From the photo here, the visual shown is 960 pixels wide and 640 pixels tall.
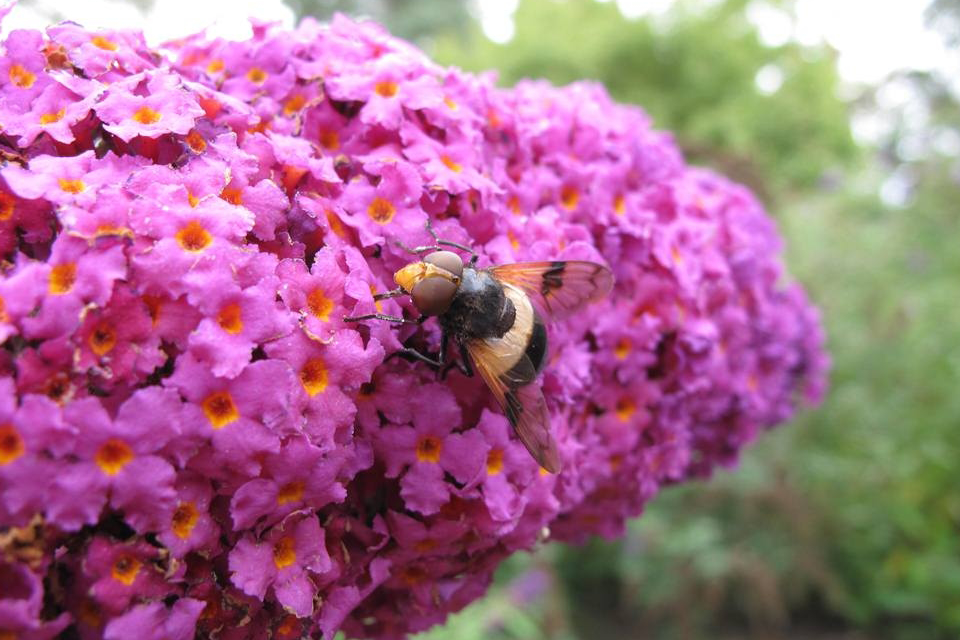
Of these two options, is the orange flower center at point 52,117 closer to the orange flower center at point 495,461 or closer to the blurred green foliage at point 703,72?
the orange flower center at point 495,461

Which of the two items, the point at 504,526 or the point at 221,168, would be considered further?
the point at 504,526

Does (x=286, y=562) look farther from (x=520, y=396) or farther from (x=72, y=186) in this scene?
(x=72, y=186)

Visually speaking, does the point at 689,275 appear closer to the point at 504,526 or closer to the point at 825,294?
the point at 504,526

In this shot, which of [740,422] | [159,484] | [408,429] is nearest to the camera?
[159,484]

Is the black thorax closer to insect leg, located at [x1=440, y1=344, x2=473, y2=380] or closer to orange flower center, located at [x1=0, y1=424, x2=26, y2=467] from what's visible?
insect leg, located at [x1=440, y1=344, x2=473, y2=380]

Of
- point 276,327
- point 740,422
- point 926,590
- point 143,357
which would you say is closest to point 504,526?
point 276,327

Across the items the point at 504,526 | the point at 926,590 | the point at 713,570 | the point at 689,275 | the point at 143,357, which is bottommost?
the point at 713,570

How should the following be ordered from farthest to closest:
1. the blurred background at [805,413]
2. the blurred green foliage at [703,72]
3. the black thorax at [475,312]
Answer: the blurred green foliage at [703,72] < the blurred background at [805,413] < the black thorax at [475,312]

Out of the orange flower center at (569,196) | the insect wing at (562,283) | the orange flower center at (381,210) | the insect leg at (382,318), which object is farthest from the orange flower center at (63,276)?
the orange flower center at (569,196)
